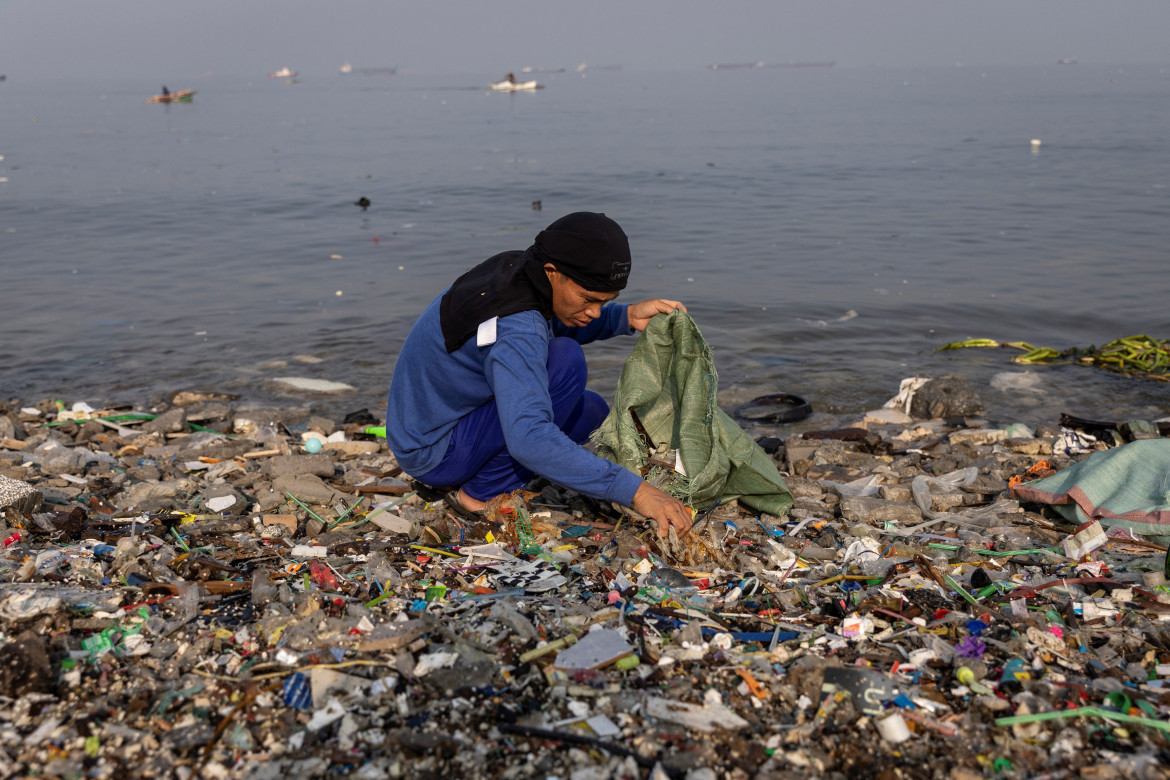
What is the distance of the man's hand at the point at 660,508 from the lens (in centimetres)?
326

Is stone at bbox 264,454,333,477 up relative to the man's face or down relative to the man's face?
down

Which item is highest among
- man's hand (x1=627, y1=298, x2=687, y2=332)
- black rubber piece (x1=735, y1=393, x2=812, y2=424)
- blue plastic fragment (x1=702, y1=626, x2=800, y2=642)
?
man's hand (x1=627, y1=298, x2=687, y2=332)

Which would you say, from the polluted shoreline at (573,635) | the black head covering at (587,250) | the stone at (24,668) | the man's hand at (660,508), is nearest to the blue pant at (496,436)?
the polluted shoreline at (573,635)

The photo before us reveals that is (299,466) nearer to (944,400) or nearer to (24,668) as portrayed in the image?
(24,668)

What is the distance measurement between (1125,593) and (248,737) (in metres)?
2.84

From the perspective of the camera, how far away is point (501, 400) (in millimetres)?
3238

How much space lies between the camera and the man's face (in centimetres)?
332

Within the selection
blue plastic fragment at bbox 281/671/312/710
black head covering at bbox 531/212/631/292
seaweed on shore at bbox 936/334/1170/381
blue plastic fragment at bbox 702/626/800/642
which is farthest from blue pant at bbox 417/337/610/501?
seaweed on shore at bbox 936/334/1170/381

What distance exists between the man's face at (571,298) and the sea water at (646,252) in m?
4.17

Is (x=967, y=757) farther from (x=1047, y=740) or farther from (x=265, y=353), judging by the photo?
(x=265, y=353)

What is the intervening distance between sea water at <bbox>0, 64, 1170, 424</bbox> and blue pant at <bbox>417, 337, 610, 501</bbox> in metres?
3.70

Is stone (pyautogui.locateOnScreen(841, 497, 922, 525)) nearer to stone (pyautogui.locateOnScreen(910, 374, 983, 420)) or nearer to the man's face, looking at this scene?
the man's face

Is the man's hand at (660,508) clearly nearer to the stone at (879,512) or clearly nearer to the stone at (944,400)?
the stone at (879,512)

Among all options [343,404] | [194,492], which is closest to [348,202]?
[343,404]
